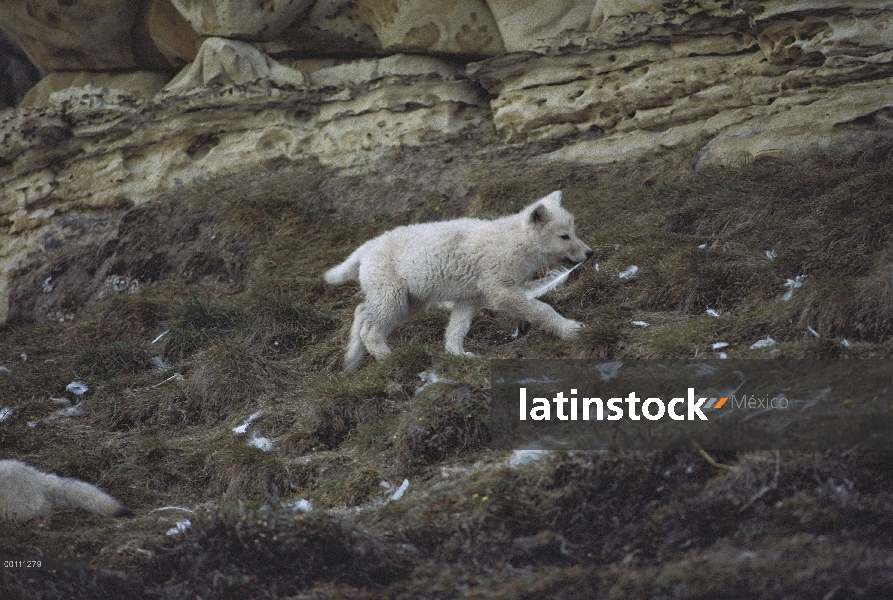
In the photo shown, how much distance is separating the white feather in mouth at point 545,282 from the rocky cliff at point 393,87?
3128 mm

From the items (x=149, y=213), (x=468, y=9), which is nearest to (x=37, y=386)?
(x=149, y=213)

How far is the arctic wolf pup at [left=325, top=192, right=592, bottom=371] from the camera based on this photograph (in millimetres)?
7605

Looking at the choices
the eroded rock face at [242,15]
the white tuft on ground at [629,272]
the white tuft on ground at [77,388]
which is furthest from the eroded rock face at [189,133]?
the white tuft on ground at [77,388]

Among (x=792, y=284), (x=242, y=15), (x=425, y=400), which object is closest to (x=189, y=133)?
(x=242, y=15)

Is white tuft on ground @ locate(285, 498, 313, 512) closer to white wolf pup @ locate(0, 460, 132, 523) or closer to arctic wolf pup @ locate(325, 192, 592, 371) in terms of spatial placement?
white wolf pup @ locate(0, 460, 132, 523)

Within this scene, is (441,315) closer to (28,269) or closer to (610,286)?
(610,286)

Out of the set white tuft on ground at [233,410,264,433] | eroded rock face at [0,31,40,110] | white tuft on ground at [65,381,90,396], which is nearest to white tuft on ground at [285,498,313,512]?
white tuft on ground at [233,410,264,433]

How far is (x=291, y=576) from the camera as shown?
14.7ft

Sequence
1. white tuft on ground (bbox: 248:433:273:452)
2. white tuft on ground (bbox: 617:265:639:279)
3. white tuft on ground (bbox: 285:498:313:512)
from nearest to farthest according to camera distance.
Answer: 1. white tuft on ground (bbox: 285:498:313:512)
2. white tuft on ground (bbox: 248:433:273:452)
3. white tuft on ground (bbox: 617:265:639:279)

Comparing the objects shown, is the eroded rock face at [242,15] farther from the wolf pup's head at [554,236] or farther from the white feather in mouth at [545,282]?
the wolf pup's head at [554,236]

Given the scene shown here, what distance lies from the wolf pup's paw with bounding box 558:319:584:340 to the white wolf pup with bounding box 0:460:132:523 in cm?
378

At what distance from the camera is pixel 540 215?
7750 millimetres

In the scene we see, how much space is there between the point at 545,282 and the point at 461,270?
108 cm

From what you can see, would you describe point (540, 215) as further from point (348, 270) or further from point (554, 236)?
point (348, 270)
